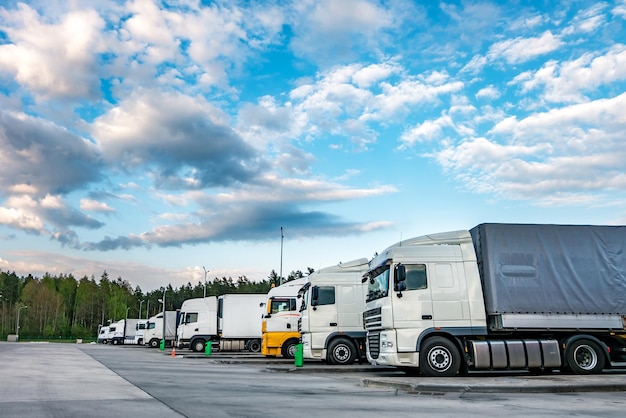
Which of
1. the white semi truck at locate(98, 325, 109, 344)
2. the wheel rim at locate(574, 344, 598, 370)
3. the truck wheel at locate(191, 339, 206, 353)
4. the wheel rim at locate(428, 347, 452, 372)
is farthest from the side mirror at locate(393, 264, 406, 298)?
the white semi truck at locate(98, 325, 109, 344)

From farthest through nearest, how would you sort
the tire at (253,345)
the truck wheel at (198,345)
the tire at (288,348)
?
the truck wheel at (198,345), the tire at (253,345), the tire at (288,348)

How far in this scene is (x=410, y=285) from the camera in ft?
46.4

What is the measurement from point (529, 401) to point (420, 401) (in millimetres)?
1841

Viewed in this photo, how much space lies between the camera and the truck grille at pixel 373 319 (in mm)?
14422

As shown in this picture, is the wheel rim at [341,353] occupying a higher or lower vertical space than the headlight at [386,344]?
lower

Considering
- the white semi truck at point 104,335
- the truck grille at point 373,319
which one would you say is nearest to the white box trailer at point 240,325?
the truck grille at point 373,319

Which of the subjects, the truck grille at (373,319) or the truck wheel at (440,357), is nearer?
the truck wheel at (440,357)

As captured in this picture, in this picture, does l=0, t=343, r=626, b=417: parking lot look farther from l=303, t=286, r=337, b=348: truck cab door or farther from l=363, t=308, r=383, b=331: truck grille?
l=303, t=286, r=337, b=348: truck cab door

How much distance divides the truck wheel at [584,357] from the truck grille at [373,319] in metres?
4.62

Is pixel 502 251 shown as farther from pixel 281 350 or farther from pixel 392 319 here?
pixel 281 350

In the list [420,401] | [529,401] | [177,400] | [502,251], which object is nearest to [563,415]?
[529,401]

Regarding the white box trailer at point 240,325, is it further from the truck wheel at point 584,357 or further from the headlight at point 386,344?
the truck wheel at point 584,357

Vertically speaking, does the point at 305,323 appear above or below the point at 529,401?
above

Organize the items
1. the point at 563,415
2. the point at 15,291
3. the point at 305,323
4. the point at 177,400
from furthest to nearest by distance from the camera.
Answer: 1. the point at 15,291
2. the point at 305,323
3. the point at 177,400
4. the point at 563,415
